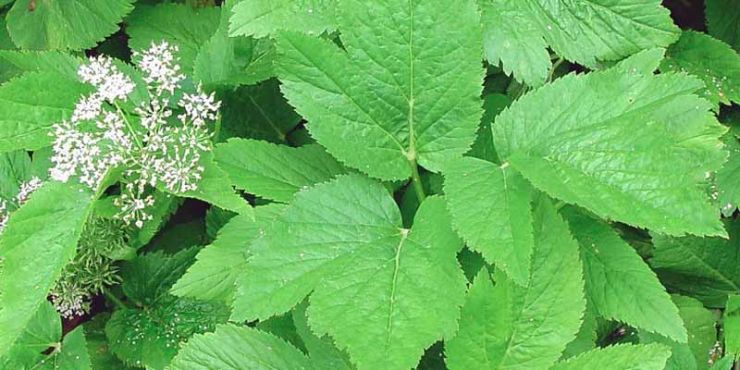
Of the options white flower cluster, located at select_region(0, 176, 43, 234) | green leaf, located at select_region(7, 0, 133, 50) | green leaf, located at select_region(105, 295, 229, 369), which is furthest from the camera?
green leaf, located at select_region(7, 0, 133, 50)

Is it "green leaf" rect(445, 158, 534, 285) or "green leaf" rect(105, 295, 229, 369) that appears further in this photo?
"green leaf" rect(105, 295, 229, 369)

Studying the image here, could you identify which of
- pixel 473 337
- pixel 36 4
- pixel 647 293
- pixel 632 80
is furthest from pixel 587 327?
pixel 36 4

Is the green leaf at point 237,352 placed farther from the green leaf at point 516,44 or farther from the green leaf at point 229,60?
the green leaf at point 516,44

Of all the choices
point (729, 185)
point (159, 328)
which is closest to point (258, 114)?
point (159, 328)

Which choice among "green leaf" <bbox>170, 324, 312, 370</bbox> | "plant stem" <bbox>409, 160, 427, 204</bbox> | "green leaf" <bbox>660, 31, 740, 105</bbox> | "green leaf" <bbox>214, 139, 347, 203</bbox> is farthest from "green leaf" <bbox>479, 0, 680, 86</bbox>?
"green leaf" <bbox>170, 324, 312, 370</bbox>

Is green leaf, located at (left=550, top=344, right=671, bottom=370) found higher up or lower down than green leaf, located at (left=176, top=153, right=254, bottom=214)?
lower down

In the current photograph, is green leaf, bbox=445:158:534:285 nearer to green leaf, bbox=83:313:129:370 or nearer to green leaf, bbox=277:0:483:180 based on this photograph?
green leaf, bbox=277:0:483:180

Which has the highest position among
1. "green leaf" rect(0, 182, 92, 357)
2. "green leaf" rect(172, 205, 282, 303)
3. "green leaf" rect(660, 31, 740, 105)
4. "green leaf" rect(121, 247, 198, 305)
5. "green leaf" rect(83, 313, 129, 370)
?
"green leaf" rect(660, 31, 740, 105)
